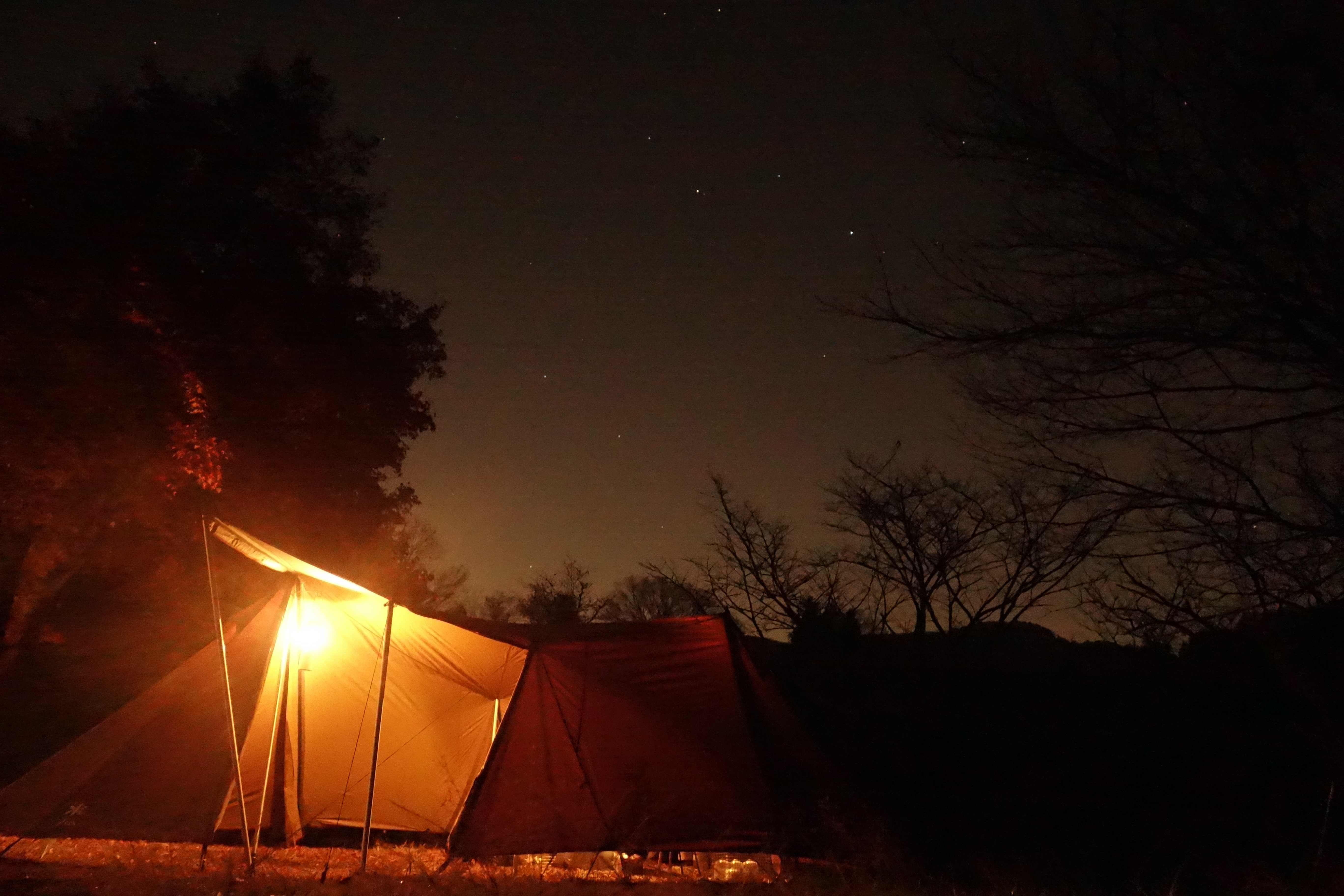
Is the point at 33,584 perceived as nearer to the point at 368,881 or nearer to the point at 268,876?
the point at 268,876

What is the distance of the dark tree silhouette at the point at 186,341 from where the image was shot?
34.4ft

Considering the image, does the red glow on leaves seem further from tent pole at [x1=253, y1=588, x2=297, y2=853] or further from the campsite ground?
the campsite ground

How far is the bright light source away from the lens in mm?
6930

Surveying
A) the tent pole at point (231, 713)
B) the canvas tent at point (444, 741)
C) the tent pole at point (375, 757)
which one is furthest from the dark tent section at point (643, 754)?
the tent pole at point (231, 713)

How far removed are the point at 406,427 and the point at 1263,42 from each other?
39.8 feet

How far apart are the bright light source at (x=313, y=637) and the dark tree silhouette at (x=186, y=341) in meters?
5.22

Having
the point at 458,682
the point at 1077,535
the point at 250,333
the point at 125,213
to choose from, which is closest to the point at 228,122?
the point at 125,213

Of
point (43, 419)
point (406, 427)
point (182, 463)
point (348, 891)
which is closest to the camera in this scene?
point (348, 891)

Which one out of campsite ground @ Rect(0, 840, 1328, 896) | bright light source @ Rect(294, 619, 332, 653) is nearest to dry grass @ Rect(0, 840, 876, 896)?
campsite ground @ Rect(0, 840, 1328, 896)

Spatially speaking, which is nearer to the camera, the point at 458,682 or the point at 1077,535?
the point at 1077,535

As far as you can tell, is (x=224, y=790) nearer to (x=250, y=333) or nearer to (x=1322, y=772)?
(x=250, y=333)

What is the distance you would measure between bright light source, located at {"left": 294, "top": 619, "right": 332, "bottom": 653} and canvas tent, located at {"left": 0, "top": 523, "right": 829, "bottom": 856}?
0.01m

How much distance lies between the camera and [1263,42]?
5000mm

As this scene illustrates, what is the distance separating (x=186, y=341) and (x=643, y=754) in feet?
29.0
